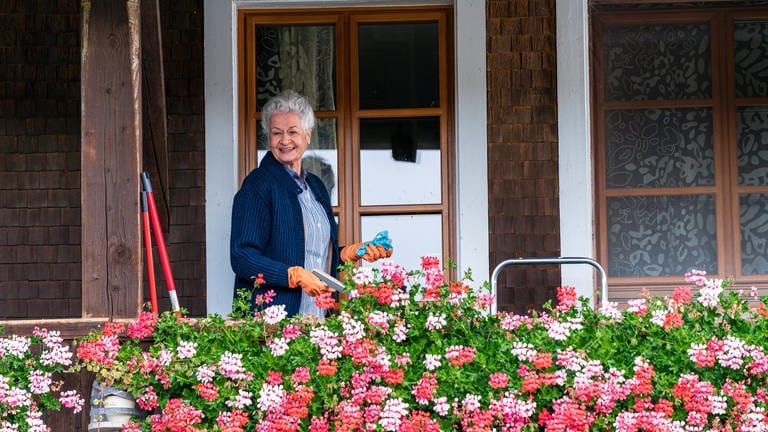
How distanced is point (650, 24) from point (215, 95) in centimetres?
227

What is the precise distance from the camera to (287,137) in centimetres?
593

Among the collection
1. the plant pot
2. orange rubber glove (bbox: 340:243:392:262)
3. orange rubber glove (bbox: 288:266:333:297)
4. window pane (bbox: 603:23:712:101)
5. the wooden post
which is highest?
window pane (bbox: 603:23:712:101)

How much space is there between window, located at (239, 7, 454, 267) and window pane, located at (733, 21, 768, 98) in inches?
59.7

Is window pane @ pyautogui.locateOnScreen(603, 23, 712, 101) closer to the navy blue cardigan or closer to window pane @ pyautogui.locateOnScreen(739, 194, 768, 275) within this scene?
window pane @ pyautogui.locateOnScreen(739, 194, 768, 275)

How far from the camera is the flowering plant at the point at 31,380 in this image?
473 cm

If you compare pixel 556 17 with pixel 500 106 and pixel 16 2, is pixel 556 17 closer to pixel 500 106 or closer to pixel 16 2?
pixel 500 106

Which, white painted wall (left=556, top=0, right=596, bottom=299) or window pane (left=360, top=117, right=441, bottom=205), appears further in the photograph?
window pane (left=360, top=117, right=441, bottom=205)

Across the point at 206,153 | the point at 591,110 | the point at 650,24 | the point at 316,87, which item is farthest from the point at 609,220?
the point at 206,153

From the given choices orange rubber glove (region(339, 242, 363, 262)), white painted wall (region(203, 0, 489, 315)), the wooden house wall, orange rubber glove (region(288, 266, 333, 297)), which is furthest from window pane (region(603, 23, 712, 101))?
orange rubber glove (region(288, 266, 333, 297))

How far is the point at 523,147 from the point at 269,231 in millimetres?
1522

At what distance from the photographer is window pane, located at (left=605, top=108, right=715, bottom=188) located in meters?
6.92

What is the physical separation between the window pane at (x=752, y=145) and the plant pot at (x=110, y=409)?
3.60 m

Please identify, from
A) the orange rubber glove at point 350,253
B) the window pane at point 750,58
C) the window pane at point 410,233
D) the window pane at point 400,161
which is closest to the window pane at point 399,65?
the window pane at point 400,161

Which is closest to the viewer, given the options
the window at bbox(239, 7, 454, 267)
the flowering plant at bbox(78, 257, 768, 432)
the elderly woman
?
the flowering plant at bbox(78, 257, 768, 432)
